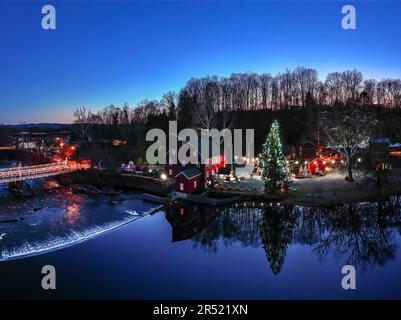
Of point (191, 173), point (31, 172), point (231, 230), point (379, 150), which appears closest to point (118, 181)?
point (31, 172)

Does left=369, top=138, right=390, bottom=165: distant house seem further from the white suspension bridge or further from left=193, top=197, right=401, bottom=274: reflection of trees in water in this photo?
the white suspension bridge

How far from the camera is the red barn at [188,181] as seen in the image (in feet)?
108

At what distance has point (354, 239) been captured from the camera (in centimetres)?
2197

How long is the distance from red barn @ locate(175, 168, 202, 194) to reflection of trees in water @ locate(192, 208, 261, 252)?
5.05m

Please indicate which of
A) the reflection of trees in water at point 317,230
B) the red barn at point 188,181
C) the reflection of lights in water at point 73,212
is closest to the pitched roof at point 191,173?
the red barn at point 188,181

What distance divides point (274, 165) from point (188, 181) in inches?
307

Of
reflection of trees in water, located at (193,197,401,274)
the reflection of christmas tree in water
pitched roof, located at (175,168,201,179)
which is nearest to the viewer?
the reflection of christmas tree in water

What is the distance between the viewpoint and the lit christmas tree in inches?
1198

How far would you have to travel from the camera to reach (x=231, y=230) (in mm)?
24359

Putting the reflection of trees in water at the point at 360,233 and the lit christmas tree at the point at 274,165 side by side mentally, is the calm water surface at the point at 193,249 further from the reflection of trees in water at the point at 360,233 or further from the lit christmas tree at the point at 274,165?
the lit christmas tree at the point at 274,165

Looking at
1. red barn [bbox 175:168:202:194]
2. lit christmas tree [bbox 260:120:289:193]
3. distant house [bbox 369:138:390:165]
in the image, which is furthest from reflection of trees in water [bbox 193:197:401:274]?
distant house [bbox 369:138:390:165]

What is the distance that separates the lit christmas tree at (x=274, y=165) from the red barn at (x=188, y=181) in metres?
6.46

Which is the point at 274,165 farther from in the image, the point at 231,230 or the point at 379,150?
the point at 379,150

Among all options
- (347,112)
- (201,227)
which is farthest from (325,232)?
(347,112)
